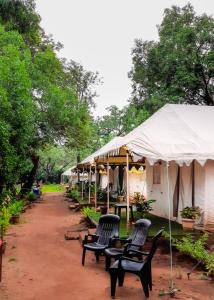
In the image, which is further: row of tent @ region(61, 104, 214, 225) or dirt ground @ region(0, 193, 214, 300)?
row of tent @ region(61, 104, 214, 225)

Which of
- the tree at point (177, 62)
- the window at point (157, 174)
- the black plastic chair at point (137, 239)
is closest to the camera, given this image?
the black plastic chair at point (137, 239)

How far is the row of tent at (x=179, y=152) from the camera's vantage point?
8664 mm

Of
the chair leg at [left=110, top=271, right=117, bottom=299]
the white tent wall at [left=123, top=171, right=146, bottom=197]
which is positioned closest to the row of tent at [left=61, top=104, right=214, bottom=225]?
the chair leg at [left=110, top=271, right=117, bottom=299]

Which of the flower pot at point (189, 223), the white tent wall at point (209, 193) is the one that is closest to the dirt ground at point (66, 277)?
the flower pot at point (189, 223)

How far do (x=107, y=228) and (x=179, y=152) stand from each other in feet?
8.70

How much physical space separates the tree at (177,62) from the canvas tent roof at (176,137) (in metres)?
7.04

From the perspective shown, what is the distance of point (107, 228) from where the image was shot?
7898mm

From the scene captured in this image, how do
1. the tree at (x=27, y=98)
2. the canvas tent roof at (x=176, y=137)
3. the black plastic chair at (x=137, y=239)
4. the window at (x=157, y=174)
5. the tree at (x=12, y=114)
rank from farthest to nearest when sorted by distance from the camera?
the window at (x=157, y=174) → the tree at (x=27, y=98) → the tree at (x=12, y=114) → the canvas tent roof at (x=176, y=137) → the black plastic chair at (x=137, y=239)

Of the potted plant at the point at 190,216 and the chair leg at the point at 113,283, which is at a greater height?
the potted plant at the point at 190,216

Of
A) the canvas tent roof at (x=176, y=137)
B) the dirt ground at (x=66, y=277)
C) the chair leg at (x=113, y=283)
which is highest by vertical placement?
the canvas tent roof at (x=176, y=137)

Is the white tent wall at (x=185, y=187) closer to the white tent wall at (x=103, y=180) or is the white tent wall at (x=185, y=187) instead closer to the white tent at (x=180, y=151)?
the white tent at (x=180, y=151)

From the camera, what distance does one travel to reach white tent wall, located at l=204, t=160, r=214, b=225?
977cm

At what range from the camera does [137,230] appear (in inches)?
273

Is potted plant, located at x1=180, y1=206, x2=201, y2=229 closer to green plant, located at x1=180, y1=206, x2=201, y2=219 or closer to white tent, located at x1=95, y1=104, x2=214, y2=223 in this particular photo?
green plant, located at x1=180, y1=206, x2=201, y2=219
